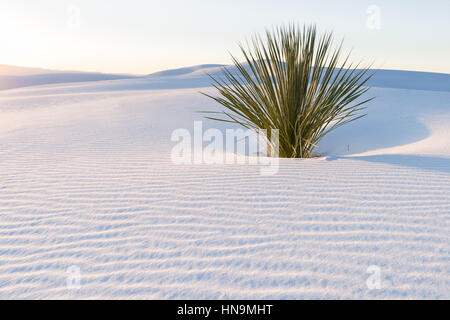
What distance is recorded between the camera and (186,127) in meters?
5.82

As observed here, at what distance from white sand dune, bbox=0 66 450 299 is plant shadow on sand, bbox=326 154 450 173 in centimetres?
2

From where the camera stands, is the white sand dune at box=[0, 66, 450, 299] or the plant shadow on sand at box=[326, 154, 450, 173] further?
the plant shadow on sand at box=[326, 154, 450, 173]

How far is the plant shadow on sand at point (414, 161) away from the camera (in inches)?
119

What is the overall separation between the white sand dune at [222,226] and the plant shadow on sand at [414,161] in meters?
0.02

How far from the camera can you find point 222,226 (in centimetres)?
207

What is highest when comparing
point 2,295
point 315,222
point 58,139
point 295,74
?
point 295,74

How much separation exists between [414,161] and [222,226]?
2.07 meters

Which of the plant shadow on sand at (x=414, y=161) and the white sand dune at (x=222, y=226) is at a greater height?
the plant shadow on sand at (x=414, y=161)

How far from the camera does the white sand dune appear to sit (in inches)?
61.9

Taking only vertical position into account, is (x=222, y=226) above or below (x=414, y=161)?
below

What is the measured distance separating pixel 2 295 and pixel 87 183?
1.41m

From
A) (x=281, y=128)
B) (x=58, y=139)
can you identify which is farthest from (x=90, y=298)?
(x=58, y=139)

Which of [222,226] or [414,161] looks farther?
[414,161]
